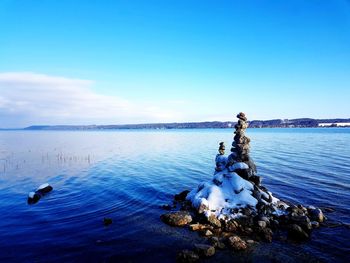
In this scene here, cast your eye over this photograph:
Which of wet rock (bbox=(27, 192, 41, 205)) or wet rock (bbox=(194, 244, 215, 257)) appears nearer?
wet rock (bbox=(194, 244, 215, 257))

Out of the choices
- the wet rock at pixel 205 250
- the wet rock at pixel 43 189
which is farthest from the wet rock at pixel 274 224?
the wet rock at pixel 43 189

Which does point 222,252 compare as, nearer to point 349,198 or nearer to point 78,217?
point 78,217

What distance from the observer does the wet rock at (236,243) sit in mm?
19984

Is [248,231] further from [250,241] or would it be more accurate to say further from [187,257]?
[187,257]

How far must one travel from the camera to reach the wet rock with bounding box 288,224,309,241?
2212 cm

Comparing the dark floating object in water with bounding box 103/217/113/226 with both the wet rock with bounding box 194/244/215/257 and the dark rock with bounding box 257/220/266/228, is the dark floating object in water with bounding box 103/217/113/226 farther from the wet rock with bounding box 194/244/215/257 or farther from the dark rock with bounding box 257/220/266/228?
the dark rock with bounding box 257/220/266/228

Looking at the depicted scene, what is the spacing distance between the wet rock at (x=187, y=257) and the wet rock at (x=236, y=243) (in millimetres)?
3094

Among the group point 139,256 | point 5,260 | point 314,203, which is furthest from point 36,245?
point 314,203

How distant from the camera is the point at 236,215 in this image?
25.5 meters

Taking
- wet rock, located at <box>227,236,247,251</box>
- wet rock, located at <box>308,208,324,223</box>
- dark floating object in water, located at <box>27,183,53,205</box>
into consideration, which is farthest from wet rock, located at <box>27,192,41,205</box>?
wet rock, located at <box>308,208,324,223</box>

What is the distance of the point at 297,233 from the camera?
22375 mm

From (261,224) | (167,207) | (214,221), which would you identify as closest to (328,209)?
(261,224)

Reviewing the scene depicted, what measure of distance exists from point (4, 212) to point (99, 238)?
Result: 1336 cm

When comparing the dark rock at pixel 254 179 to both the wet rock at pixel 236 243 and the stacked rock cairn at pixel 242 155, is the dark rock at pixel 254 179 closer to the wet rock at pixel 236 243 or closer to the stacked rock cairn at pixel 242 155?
the stacked rock cairn at pixel 242 155
